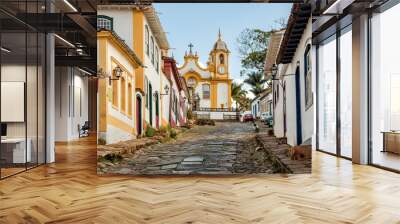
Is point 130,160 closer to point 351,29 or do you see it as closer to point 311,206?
point 311,206

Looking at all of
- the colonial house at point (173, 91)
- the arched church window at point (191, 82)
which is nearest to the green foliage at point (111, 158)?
the colonial house at point (173, 91)

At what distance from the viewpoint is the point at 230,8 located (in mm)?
4965

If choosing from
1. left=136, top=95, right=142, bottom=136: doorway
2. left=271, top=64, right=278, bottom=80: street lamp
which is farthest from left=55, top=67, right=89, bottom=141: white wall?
left=271, top=64, right=278, bottom=80: street lamp

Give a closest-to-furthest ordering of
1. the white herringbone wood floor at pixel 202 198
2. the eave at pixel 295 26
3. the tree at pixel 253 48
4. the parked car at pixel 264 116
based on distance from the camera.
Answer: the white herringbone wood floor at pixel 202 198 < the eave at pixel 295 26 < the tree at pixel 253 48 < the parked car at pixel 264 116

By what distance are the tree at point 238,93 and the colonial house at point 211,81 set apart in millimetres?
56

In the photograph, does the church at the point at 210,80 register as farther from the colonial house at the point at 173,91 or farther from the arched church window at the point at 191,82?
the colonial house at the point at 173,91

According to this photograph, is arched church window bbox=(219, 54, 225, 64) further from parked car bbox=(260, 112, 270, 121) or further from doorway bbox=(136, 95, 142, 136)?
doorway bbox=(136, 95, 142, 136)

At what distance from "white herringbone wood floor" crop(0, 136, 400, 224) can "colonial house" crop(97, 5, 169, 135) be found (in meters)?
0.96

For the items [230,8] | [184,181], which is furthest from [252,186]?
[230,8]

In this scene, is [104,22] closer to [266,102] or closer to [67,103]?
[266,102]

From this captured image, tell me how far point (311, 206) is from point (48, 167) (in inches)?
164

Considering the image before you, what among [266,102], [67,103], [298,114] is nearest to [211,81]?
[266,102]

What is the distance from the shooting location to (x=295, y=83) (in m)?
5.04

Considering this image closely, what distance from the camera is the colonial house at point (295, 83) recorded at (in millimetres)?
4922
